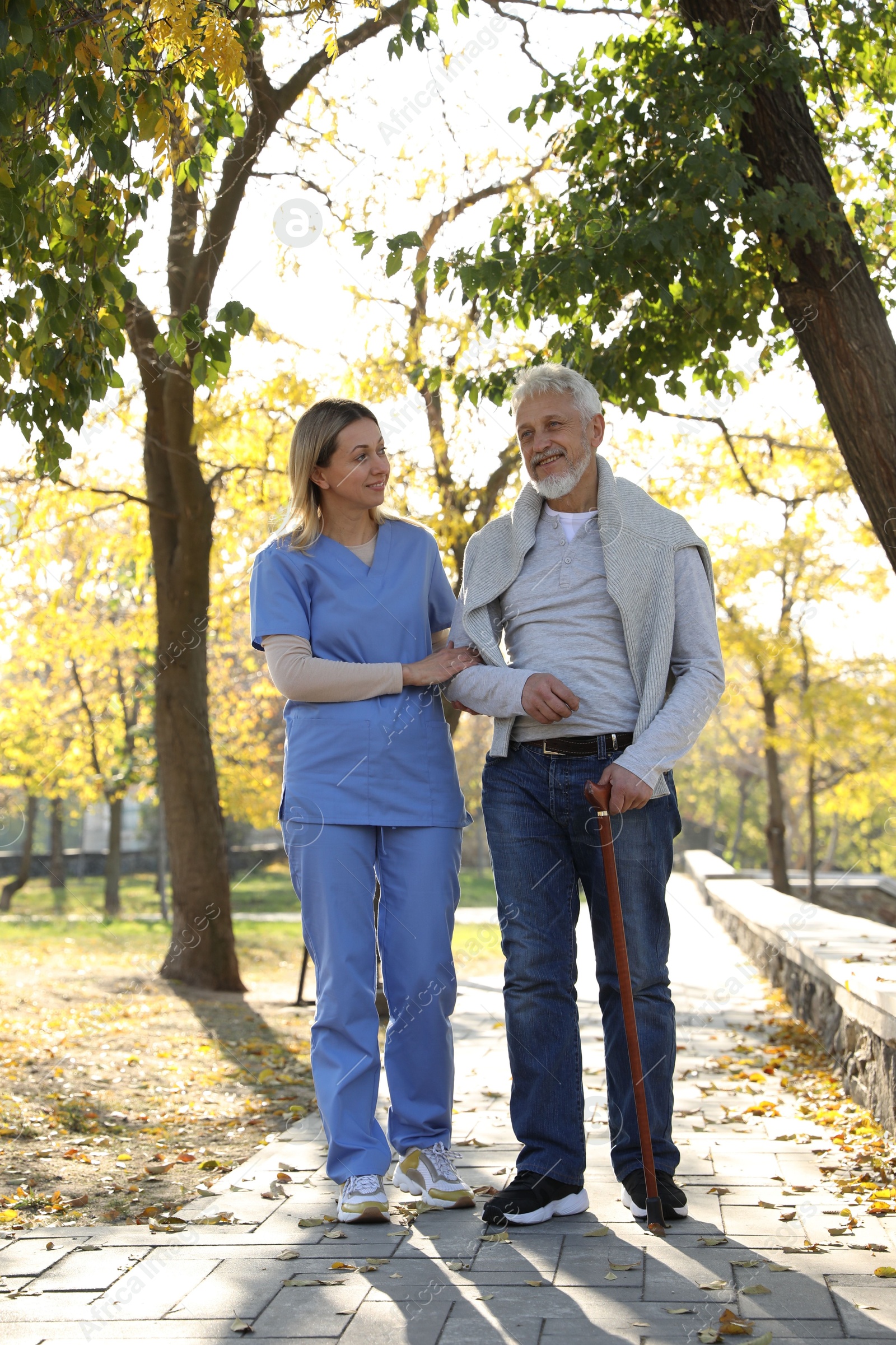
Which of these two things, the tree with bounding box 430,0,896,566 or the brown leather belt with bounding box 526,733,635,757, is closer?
the brown leather belt with bounding box 526,733,635,757

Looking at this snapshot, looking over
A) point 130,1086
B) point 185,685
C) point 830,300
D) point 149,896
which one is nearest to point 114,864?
point 149,896

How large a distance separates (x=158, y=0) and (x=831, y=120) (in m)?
3.92

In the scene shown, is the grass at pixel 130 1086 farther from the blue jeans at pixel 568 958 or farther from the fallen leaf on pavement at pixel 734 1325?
the fallen leaf on pavement at pixel 734 1325

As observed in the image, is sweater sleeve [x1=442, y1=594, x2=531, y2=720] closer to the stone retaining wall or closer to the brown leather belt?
the brown leather belt

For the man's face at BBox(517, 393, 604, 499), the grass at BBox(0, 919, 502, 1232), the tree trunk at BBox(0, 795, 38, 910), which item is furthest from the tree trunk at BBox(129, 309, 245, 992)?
the tree trunk at BBox(0, 795, 38, 910)

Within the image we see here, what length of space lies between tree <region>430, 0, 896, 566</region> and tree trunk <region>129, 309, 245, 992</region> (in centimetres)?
370

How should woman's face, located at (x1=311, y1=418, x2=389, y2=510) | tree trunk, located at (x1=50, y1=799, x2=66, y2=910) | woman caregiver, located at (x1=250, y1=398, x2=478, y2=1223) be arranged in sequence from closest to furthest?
1. woman caregiver, located at (x1=250, y1=398, x2=478, y2=1223)
2. woman's face, located at (x1=311, y1=418, x2=389, y2=510)
3. tree trunk, located at (x1=50, y1=799, x2=66, y2=910)

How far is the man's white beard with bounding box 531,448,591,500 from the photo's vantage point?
3.53 meters

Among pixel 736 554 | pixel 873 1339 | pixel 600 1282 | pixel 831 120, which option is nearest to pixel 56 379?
pixel 600 1282

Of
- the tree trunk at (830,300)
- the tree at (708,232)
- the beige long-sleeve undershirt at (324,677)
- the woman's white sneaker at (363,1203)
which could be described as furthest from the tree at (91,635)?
the woman's white sneaker at (363,1203)

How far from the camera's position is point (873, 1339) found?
96.8 inches

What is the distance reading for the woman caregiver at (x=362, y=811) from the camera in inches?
137

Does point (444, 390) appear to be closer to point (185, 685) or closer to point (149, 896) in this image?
point (185, 685)

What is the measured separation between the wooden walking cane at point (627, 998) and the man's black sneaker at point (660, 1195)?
0.09 feet
